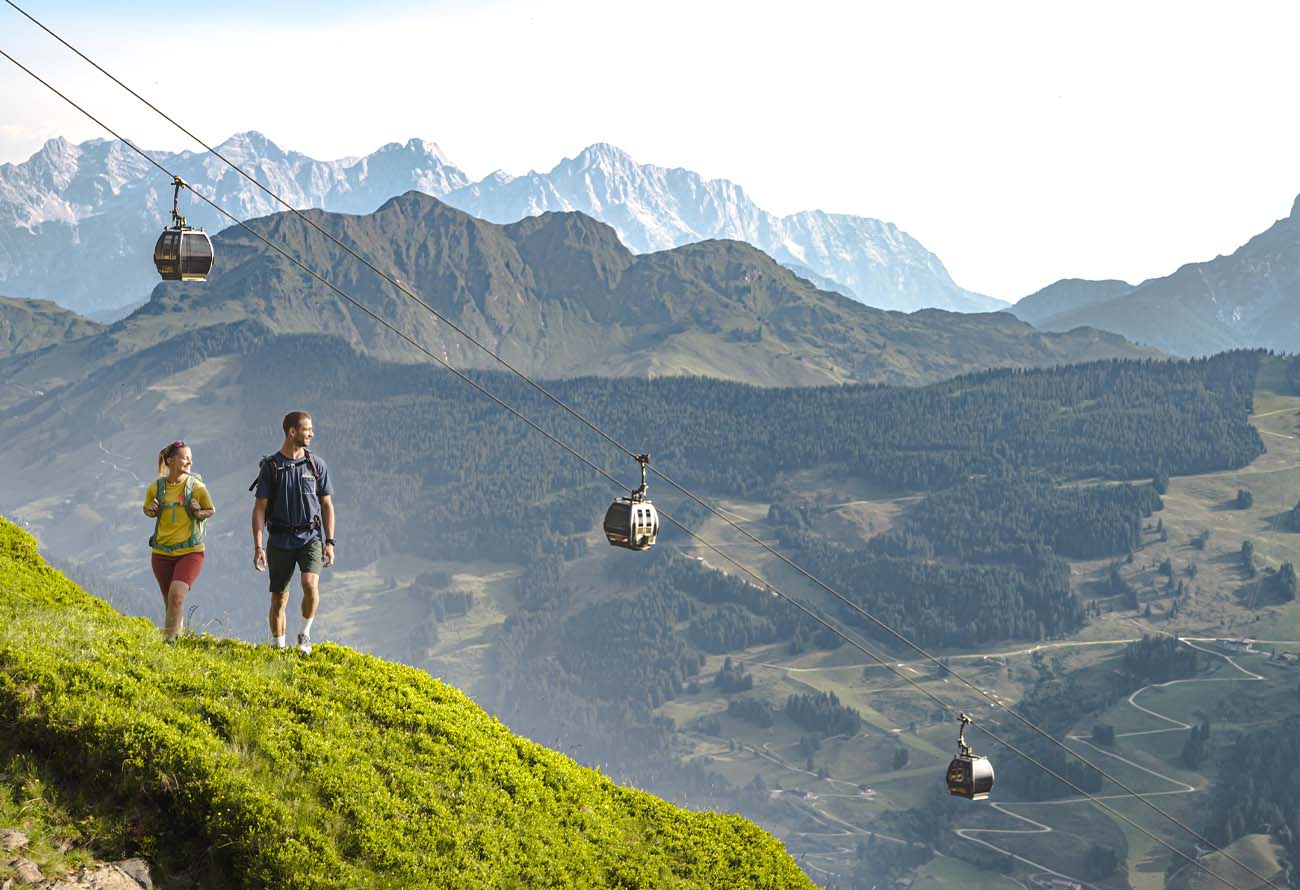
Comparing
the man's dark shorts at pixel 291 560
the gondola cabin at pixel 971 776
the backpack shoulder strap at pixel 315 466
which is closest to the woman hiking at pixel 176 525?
the man's dark shorts at pixel 291 560

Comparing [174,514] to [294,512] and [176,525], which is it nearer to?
[176,525]

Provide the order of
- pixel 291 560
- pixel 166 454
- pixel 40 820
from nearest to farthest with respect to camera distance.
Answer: pixel 40 820, pixel 166 454, pixel 291 560

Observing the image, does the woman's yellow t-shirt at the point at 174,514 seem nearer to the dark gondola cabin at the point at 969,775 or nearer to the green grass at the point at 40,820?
the green grass at the point at 40,820

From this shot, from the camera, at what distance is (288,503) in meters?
19.0

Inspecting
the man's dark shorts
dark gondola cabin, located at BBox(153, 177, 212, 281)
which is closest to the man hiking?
the man's dark shorts

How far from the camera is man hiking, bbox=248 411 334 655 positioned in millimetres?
18969

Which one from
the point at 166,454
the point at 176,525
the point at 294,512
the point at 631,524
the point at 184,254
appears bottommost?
the point at 631,524

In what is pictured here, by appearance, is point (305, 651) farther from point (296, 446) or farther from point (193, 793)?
point (193, 793)

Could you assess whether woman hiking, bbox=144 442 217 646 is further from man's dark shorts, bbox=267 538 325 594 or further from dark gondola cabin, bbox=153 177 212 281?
dark gondola cabin, bbox=153 177 212 281

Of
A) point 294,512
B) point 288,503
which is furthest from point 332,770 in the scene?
point 288,503

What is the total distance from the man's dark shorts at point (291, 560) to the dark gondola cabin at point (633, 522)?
Result: 6.73 meters

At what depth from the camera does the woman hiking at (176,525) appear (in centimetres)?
1900

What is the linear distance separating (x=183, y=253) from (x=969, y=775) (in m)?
22.2

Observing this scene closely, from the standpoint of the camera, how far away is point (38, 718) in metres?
15.1
